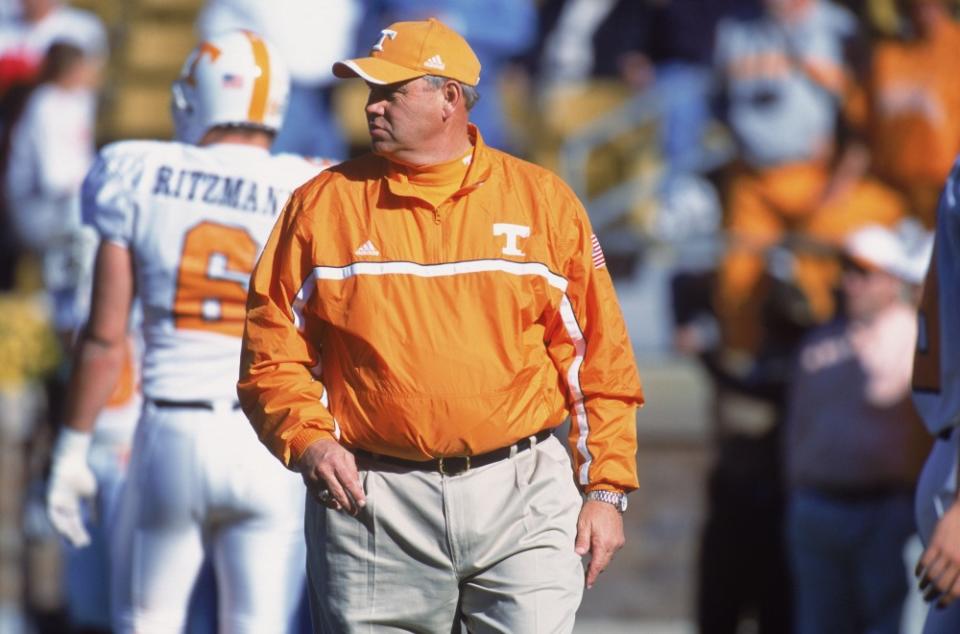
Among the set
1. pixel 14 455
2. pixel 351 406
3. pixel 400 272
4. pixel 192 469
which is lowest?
pixel 14 455

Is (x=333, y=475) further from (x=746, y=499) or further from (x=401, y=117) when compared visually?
(x=746, y=499)

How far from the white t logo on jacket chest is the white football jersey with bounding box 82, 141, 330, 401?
3.72ft

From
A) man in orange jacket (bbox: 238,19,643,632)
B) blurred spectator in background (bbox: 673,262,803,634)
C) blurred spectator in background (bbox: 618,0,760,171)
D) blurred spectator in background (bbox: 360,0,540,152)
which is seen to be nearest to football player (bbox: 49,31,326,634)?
man in orange jacket (bbox: 238,19,643,632)

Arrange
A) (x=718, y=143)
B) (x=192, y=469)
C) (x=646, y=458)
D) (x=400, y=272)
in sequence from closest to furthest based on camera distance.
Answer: (x=400, y=272)
(x=192, y=469)
(x=646, y=458)
(x=718, y=143)

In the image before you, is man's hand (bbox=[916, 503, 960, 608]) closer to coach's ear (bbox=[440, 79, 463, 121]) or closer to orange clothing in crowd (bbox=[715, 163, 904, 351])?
coach's ear (bbox=[440, 79, 463, 121])

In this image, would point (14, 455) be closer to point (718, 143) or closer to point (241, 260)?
point (718, 143)

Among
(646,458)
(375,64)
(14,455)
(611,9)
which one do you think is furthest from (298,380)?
(611,9)

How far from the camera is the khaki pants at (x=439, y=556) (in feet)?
12.3

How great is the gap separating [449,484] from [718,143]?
5934 mm

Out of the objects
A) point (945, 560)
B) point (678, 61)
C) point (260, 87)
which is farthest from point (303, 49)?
point (945, 560)

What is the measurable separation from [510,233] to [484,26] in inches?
206

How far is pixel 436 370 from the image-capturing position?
368 cm

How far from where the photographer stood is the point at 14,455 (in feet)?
29.5

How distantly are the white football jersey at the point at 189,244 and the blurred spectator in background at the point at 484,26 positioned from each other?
372cm
